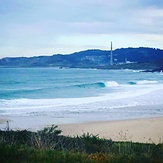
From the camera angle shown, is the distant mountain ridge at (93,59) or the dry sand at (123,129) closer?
the dry sand at (123,129)

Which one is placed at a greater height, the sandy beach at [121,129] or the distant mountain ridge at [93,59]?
the distant mountain ridge at [93,59]

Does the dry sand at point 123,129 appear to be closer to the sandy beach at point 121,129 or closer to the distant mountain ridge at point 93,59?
the sandy beach at point 121,129

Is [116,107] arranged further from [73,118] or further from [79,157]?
[79,157]

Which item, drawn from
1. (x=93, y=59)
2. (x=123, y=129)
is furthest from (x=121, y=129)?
(x=93, y=59)

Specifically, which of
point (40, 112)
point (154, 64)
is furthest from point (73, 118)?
point (154, 64)

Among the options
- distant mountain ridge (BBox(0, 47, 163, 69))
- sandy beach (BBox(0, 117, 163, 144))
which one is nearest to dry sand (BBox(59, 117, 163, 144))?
sandy beach (BBox(0, 117, 163, 144))

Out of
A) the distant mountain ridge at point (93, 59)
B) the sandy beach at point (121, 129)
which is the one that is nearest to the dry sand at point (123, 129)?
the sandy beach at point (121, 129)

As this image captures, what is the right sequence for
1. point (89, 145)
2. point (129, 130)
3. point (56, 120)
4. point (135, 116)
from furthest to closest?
1. point (135, 116)
2. point (56, 120)
3. point (129, 130)
4. point (89, 145)
